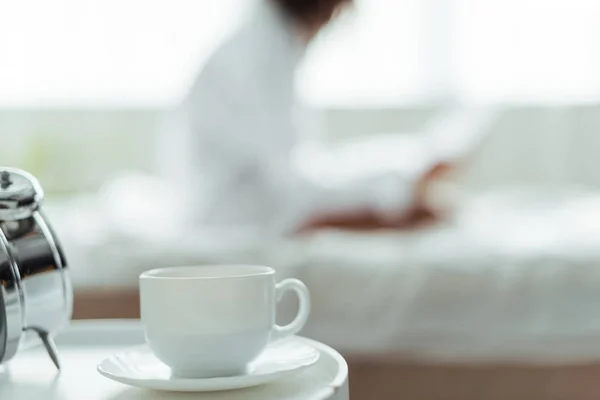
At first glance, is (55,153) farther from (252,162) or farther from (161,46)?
(252,162)

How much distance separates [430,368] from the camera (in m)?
1.18

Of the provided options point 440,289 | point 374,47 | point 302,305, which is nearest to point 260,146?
point 440,289

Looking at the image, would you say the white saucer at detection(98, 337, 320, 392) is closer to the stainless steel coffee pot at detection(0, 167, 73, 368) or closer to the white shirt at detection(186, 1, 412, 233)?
the stainless steel coffee pot at detection(0, 167, 73, 368)

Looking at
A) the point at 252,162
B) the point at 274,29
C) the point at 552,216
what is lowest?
the point at 552,216

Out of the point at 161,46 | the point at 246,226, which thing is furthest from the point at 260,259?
the point at 161,46

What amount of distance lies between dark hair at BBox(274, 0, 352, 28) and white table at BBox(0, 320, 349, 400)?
3.16 ft

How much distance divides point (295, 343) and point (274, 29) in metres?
1.04

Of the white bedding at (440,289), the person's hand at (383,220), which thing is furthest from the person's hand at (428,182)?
the white bedding at (440,289)

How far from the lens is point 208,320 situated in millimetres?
519

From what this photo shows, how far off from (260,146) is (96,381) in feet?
3.10

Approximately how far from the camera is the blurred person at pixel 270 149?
143 cm

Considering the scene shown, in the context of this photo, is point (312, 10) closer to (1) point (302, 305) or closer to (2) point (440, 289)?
(2) point (440, 289)

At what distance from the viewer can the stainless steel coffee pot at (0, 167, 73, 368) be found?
0.55 m

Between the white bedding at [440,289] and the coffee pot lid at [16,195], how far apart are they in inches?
25.1
